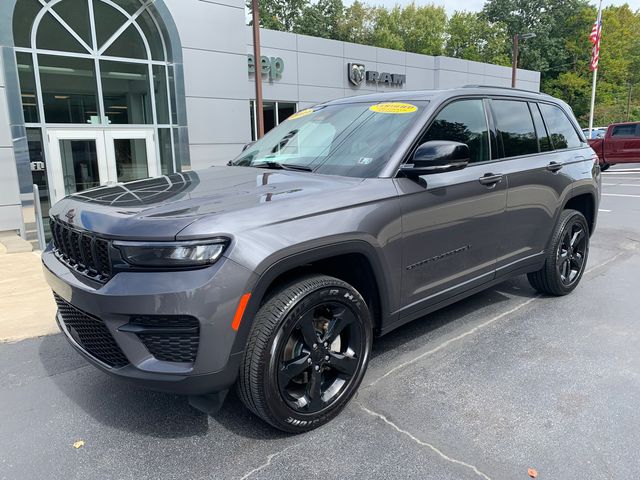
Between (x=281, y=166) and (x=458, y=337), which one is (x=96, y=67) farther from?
(x=458, y=337)

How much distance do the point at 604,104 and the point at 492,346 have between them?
55387 millimetres

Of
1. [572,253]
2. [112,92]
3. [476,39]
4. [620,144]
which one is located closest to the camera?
[572,253]

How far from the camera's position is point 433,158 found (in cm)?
292

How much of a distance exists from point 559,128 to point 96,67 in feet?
32.6

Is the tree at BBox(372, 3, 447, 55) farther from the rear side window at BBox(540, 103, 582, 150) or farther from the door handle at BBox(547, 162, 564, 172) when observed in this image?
the door handle at BBox(547, 162, 564, 172)

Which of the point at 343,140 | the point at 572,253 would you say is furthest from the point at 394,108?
the point at 572,253

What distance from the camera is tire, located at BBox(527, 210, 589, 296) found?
453cm

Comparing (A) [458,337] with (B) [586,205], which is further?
(B) [586,205]

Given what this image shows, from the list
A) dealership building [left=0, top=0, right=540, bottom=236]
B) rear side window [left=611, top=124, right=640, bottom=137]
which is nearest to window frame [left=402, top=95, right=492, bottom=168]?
dealership building [left=0, top=0, right=540, bottom=236]

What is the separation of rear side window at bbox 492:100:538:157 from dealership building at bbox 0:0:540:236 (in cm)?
738

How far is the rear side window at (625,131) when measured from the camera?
61.6 feet

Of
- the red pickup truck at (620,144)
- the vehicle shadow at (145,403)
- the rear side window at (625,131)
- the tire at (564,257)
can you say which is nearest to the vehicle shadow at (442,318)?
the vehicle shadow at (145,403)

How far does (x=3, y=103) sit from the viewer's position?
935 centimetres

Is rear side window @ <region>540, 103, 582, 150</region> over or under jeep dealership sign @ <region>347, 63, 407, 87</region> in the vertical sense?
under
